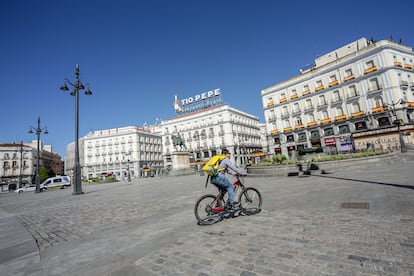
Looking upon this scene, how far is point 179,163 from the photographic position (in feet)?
105

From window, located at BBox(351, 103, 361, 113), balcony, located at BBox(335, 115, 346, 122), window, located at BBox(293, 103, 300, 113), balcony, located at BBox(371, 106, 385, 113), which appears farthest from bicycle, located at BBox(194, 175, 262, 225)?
window, located at BBox(293, 103, 300, 113)

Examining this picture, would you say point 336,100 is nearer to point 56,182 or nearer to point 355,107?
point 355,107

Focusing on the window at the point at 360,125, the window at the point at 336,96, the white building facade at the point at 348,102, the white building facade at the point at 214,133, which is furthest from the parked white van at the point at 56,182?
the window at the point at 360,125

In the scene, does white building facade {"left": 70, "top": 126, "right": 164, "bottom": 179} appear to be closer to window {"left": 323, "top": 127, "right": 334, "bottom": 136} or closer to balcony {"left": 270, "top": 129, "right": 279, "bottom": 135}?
balcony {"left": 270, "top": 129, "right": 279, "bottom": 135}

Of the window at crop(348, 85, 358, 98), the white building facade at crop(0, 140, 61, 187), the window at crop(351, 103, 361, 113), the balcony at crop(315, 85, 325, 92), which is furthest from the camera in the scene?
the white building facade at crop(0, 140, 61, 187)

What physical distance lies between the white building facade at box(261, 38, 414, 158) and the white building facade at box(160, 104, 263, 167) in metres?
14.9

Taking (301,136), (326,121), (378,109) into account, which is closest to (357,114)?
(378,109)

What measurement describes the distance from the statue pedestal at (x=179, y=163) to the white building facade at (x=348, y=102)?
16.6 m

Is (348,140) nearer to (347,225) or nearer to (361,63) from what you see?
(361,63)

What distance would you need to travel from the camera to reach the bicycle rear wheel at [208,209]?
181 inches

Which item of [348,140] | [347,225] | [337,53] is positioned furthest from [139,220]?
[337,53]

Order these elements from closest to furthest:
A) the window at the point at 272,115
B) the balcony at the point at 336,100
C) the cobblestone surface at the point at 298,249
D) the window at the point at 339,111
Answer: the cobblestone surface at the point at 298,249 < the window at the point at 339,111 < the balcony at the point at 336,100 < the window at the point at 272,115

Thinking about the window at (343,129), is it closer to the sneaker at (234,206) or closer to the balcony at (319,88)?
the balcony at (319,88)

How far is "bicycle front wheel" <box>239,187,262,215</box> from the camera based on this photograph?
516cm
